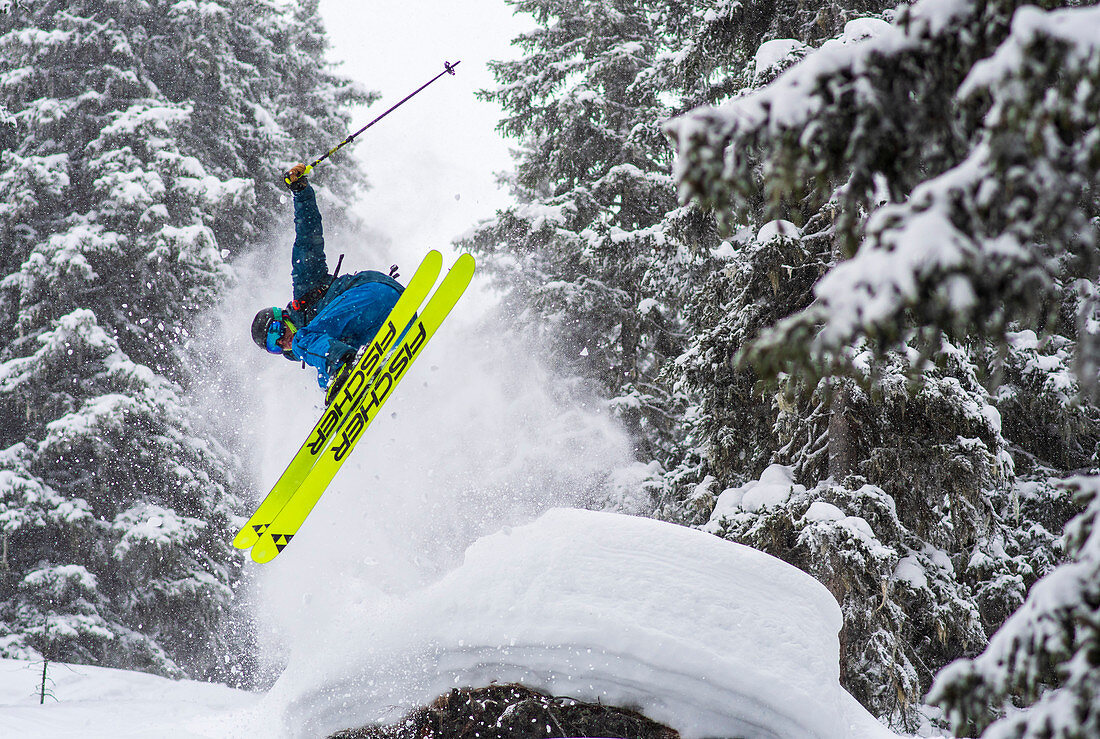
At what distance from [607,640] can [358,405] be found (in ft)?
12.6

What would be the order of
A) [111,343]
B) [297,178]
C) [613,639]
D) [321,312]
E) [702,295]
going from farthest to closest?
[111,343]
[702,295]
[321,312]
[297,178]
[613,639]

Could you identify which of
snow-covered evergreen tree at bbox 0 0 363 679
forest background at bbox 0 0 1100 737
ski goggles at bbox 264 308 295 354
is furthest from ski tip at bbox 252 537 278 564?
snow-covered evergreen tree at bbox 0 0 363 679

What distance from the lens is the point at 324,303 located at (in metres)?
6.79

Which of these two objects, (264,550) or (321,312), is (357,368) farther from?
(264,550)

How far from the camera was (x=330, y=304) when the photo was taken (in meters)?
6.68

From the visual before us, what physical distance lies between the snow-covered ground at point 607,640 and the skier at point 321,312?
8.79ft

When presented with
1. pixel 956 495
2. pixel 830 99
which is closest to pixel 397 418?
pixel 956 495

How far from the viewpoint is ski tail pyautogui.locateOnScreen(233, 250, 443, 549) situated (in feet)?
22.2

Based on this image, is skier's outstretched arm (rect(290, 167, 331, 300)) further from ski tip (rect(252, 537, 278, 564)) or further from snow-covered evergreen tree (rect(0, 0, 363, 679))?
snow-covered evergreen tree (rect(0, 0, 363, 679))

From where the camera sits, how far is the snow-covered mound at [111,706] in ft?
17.1

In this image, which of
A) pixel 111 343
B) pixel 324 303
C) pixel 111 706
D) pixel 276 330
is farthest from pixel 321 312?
pixel 111 343

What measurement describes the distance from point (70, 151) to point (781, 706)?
45.6 feet

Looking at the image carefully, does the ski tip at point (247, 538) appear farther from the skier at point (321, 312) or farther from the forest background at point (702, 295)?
the forest background at point (702, 295)

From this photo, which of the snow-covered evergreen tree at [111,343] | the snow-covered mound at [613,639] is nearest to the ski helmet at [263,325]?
the snow-covered mound at [613,639]
